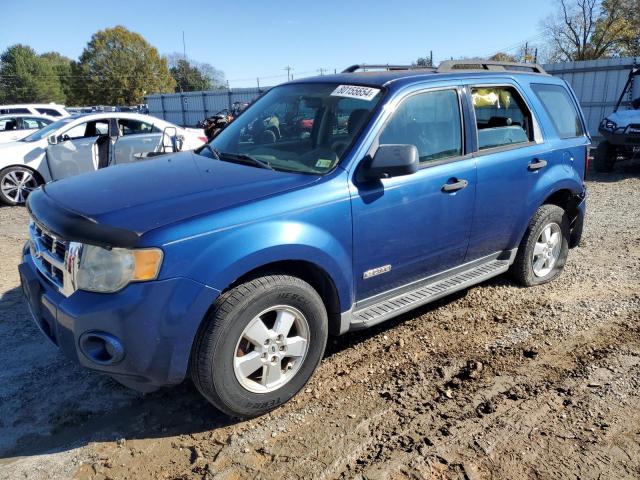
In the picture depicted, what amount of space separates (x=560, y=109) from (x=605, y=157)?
7975 millimetres

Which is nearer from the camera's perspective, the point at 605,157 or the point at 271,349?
the point at 271,349

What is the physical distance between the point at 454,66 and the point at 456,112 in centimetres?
64

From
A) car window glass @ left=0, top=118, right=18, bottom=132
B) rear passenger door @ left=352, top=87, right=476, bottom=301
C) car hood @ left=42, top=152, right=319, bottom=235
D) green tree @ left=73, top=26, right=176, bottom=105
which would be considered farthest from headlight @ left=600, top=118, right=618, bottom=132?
green tree @ left=73, top=26, right=176, bottom=105

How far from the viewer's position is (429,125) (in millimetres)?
3605

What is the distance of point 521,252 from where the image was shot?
4539 millimetres

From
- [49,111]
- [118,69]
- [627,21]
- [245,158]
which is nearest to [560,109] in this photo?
[245,158]

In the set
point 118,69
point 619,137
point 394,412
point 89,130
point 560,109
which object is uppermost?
point 118,69

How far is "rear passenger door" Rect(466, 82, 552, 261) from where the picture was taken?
3.86m

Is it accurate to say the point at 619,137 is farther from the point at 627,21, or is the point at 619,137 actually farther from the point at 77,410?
the point at 627,21

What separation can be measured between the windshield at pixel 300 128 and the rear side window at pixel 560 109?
76.4 inches

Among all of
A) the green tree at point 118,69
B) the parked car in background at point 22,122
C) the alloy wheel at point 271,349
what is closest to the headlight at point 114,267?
the alloy wheel at point 271,349

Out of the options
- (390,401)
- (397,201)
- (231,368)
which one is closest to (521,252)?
(397,201)

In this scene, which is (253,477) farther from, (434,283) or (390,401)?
(434,283)

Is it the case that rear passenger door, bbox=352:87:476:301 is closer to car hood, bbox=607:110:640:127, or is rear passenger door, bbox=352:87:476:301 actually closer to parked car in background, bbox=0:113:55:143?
car hood, bbox=607:110:640:127
